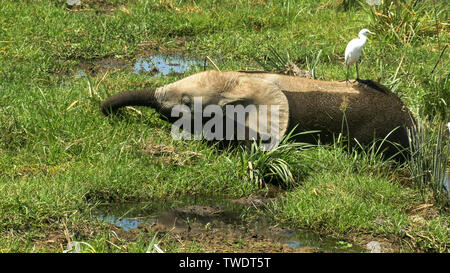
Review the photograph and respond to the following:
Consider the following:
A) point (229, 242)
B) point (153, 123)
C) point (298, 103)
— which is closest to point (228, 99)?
point (298, 103)

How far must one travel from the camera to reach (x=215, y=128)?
8492 mm

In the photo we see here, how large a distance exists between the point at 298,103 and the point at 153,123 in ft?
4.96

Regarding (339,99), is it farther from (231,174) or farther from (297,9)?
(297,9)

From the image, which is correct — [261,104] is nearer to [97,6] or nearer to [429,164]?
[429,164]

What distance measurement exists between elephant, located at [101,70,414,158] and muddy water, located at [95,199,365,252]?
1.19m

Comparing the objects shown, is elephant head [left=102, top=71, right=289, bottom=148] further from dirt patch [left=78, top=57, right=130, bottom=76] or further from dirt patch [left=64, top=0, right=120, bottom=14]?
dirt patch [left=64, top=0, right=120, bottom=14]

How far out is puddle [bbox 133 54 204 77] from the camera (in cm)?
1101

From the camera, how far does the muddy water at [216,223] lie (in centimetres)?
673

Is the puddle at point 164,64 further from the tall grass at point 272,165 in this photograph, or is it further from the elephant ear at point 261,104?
the tall grass at point 272,165

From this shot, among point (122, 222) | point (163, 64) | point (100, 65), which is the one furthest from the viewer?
point (163, 64)

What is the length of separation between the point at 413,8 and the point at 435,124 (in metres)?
3.48

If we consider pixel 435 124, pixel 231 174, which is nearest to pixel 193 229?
pixel 231 174

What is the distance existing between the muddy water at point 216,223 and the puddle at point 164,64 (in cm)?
371

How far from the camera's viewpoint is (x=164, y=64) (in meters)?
11.4
